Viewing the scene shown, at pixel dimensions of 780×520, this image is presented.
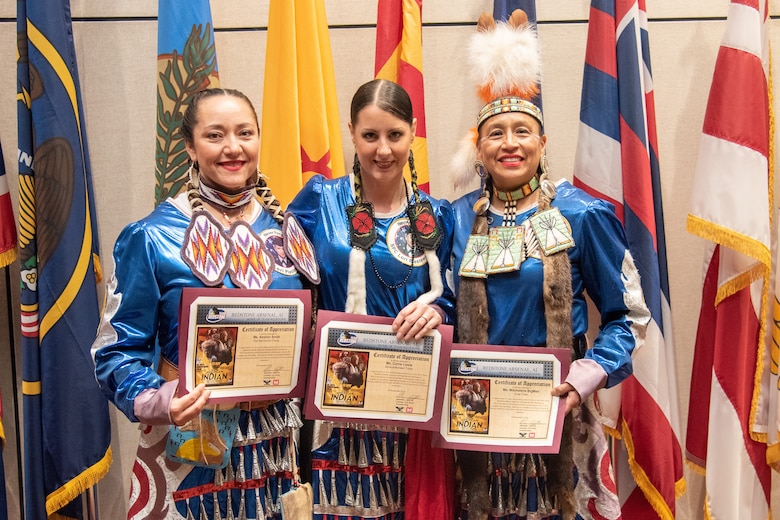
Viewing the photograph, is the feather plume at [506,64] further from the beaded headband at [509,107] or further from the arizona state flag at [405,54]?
the arizona state flag at [405,54]

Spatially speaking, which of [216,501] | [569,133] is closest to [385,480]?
[216,501]

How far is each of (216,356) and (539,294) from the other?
0.82m

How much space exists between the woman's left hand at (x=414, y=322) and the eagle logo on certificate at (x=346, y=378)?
102 millimetres

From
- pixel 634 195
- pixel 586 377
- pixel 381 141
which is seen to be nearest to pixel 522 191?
pixel 381 141

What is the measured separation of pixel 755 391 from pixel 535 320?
115 centimetres

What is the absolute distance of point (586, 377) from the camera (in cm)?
179

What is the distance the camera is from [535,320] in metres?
1.87

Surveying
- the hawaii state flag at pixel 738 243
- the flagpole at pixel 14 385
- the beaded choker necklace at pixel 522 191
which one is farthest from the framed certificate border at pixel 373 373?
the flagpole at pixel 14 385

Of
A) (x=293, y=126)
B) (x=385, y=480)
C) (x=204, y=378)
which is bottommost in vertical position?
(x=385, y=480)

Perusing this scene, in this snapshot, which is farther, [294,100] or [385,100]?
[294,100]

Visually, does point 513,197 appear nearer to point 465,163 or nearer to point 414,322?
point 465,163

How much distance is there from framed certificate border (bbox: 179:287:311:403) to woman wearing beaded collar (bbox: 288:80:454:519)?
0.21 meters

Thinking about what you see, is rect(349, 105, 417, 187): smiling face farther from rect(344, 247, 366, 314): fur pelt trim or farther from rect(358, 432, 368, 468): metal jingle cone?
rect(358, 432, 368, 468): metal jingle cone

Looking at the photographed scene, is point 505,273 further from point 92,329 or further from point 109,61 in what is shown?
point 109,61
